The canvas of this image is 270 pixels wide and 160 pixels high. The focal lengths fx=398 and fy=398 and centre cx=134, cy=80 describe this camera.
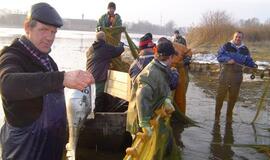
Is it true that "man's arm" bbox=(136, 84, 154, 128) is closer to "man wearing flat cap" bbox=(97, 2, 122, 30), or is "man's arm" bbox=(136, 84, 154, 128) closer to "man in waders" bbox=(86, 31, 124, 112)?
"man in waders" bbox=(86, 31, 124, 112)

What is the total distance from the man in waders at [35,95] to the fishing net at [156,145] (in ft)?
3.94

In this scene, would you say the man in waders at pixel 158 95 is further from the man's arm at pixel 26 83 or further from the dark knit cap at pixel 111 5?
the dark knit cap at pixel 111 5

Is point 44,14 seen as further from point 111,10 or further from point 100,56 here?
point 111,10

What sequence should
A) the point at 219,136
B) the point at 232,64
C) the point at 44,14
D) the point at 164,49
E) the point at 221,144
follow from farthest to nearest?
the point at 232,64 < the point at 219,136 < the point at 221,144 < the point at 164,49 < the point at 44,14

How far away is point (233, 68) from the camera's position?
1027 centimetres

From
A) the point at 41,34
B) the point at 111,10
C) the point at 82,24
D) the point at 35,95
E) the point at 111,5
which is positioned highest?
the point at 111,5

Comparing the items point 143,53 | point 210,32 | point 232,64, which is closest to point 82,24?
point 210,32

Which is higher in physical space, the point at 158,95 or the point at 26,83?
the point at 26,83

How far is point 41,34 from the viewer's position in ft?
8.48

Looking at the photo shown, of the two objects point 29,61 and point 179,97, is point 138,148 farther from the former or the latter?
point 179,97

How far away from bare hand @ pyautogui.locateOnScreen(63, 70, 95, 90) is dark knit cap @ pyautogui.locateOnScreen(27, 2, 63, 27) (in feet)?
1.45

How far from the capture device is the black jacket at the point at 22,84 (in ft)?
7.46

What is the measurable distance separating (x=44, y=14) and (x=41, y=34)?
0.43 ft

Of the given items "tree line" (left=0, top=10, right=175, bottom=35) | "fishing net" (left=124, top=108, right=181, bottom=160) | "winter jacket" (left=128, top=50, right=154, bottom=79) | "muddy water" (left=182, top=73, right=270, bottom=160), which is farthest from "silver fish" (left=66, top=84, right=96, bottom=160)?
"tree line" (left=0, top=10, right=175, bottom=35)
